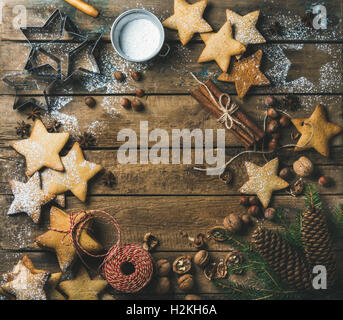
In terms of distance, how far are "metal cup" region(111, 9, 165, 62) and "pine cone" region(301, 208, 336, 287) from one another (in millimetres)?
964

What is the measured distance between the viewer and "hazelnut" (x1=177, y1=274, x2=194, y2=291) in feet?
5.45

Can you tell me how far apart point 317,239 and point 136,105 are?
0.98 metres

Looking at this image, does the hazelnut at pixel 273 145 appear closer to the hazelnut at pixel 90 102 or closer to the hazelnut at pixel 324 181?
the hazelnut at pixel 324 181

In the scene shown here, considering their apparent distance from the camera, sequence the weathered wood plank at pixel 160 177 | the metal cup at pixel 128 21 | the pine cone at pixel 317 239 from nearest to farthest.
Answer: the pine cone at pixel 317 239 → the metal cup at pixel 128 21 → the weathered wood plank at pixel 160 177

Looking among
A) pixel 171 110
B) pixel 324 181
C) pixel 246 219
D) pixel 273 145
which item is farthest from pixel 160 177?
pixel 324 181

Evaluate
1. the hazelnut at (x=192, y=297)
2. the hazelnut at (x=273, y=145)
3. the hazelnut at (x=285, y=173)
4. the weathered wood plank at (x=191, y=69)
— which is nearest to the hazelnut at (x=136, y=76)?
the weathered wood plank at (x=191, y=69)

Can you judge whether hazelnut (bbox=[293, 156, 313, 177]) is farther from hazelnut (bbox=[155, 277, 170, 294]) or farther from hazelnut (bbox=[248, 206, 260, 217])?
hazelnut (bbox=[155, 277, 170, 294])

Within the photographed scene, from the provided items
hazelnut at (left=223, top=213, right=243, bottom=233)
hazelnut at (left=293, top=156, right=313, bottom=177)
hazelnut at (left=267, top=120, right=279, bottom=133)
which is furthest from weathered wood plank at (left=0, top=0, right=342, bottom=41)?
hazelnut at (left=223, top=213, right=243, bottom=233)

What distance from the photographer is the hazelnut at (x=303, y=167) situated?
168 centimetres

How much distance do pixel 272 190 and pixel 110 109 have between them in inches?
33.4

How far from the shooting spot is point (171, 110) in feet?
5.69

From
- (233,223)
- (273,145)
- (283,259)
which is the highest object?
(273,145)

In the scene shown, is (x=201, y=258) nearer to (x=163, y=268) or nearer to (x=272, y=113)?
(x=163, y=268)

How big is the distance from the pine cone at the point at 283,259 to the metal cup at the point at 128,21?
2.99 feet
